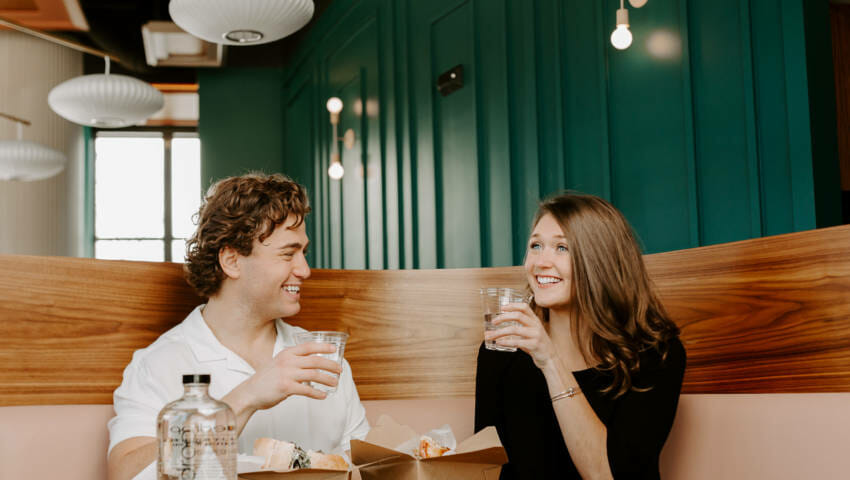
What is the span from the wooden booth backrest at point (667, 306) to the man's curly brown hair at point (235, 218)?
0.23m

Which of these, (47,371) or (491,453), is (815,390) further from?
(47,371)

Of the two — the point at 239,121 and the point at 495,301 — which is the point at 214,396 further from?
the point at 239,121

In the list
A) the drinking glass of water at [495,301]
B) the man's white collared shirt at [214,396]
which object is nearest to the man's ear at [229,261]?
the man's white collared shirt at [214,396]

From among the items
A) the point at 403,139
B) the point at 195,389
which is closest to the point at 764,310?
the point at 195,389

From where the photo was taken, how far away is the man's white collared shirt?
172 centimetres

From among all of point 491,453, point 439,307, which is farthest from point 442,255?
point 491,453

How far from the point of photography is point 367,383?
7.84 ft

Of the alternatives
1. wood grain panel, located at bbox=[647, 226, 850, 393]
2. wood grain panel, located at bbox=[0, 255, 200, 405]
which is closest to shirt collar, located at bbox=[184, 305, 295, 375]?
wood grain panel, located at bbox=[0, 255, 200, 405]

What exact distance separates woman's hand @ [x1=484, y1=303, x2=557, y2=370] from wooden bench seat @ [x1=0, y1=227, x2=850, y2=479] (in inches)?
19.4

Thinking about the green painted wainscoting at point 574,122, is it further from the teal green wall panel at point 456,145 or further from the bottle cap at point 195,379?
the bottle cap at point 195,379

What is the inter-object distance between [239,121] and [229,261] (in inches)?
291

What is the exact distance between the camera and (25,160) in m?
6.77

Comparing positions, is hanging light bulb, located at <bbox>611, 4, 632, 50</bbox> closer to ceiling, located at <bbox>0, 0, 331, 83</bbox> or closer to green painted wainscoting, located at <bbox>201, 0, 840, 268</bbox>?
green painted wainscoting, located at <bbox>201, 0, 840, 268</bbox>

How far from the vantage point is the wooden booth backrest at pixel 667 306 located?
182cm
